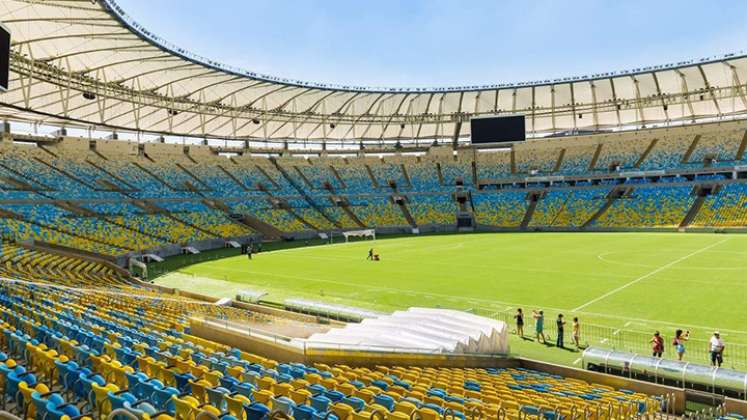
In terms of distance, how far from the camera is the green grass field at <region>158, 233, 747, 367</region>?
2016 centimetres

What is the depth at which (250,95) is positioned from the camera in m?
50.8

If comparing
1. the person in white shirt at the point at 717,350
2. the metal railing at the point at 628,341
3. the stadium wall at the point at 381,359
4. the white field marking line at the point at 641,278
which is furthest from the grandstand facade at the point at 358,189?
the person in white shirt at the point at 717,350

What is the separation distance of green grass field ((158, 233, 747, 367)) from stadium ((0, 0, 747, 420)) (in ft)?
0.72

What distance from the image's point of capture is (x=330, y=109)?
6084cm

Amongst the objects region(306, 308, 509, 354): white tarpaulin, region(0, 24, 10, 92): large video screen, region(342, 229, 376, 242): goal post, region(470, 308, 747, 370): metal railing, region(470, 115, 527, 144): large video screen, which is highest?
region(470, 115, 527, 144): large video screen

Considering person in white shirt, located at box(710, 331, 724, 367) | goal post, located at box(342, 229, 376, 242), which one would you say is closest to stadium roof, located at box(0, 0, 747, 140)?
goal post, located at box(342, 229, 376, 242)

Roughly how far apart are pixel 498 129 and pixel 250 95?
30.2 metres

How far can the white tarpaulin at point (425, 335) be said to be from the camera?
14.1 metres

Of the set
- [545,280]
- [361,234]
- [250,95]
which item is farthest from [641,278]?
[250,95]

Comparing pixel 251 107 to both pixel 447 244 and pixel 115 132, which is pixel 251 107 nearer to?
pixel 115 132

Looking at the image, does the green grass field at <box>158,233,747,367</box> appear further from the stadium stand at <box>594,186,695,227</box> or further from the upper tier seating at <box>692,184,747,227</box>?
the stadium stand at <box>594,186,695,227</box>

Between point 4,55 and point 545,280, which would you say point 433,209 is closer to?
point 545,280

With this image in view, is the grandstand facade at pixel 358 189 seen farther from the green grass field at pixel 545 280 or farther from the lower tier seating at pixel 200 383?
the lower tier seating at pixel 200 383

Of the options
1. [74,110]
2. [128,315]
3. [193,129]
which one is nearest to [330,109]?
[193,129]
